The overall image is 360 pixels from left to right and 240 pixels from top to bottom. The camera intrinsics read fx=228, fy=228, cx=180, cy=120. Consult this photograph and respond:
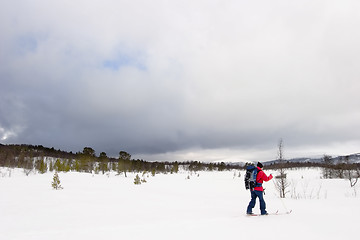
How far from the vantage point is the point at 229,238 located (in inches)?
201

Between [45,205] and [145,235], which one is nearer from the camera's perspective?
[145,235]

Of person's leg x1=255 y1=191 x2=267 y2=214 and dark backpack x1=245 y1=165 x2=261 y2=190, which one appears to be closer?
person's leg x1=255 y1=191 x2=267 y2=214

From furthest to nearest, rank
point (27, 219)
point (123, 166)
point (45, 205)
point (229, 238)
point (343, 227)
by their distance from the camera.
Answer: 1. point (123, 166)
2. point (45, 205)
3. point (27, 219)
4. point (343, 227)
5. point (229, 238)

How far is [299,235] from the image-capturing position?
17.6 feet

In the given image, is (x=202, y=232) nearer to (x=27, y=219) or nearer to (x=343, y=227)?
(x=343, y=227)

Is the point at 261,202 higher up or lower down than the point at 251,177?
lower down

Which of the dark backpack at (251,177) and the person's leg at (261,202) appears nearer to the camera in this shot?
the person's leg at (261,202)

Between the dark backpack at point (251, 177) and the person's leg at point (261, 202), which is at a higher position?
the dark backpack at point (251, 177)

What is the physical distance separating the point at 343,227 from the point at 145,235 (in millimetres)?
5243

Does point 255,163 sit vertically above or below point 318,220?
above

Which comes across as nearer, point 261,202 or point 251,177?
point 261,202

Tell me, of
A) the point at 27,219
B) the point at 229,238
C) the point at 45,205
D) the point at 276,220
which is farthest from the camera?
the point at 45,205

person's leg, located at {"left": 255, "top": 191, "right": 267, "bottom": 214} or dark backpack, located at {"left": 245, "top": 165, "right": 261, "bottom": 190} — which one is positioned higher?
dark backpack, located at {"left": 245, "top": 165, "right": 261, "bottom": 190}

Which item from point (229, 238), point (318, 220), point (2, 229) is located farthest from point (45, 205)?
point (318, 220)
